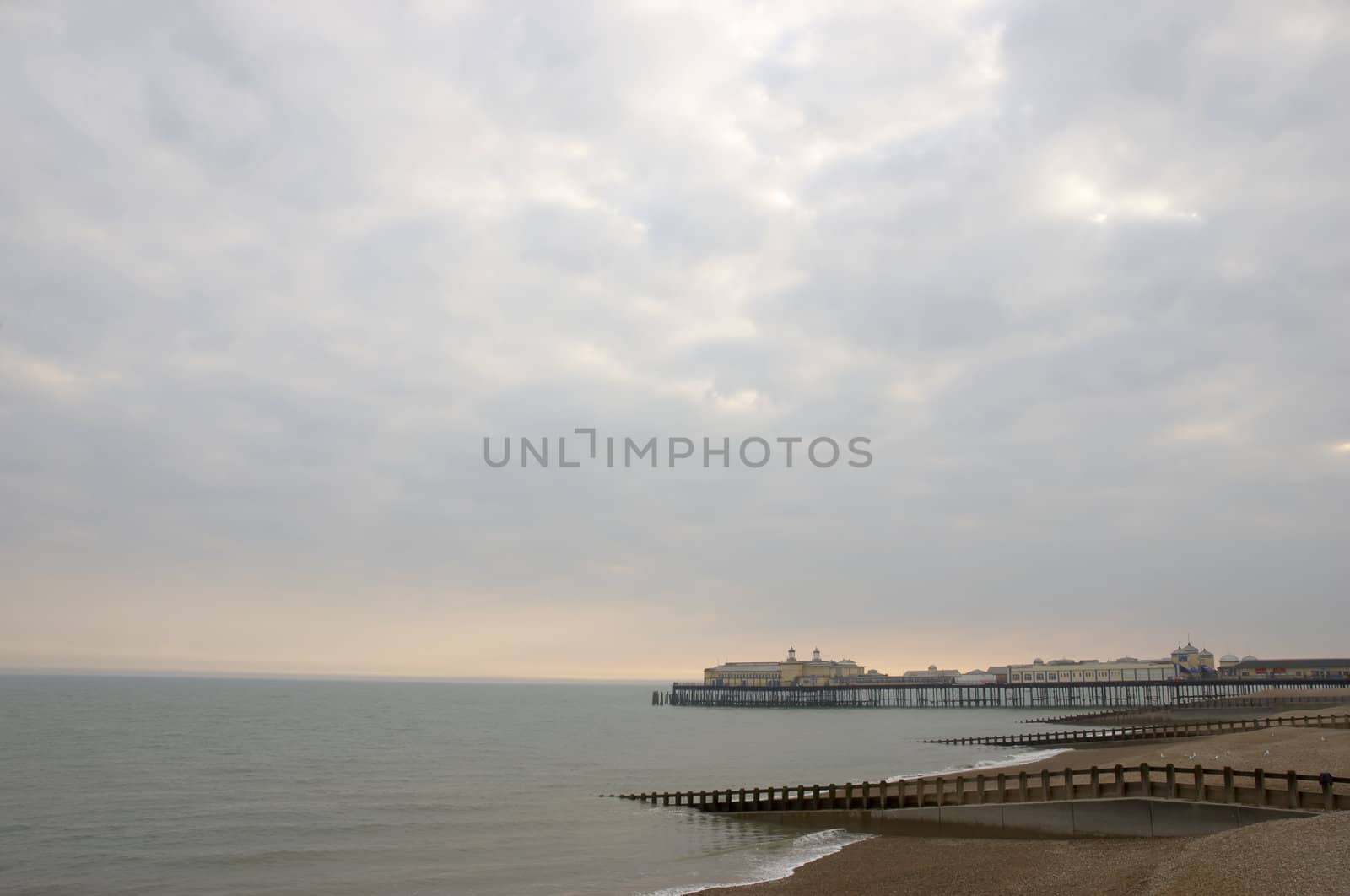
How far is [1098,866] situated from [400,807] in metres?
28.3

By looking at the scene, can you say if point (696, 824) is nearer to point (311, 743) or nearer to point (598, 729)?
point (311, 743)

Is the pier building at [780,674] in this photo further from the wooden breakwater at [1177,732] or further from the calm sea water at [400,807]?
the wooden breakwater at [1177,732]

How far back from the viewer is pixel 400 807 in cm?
3903

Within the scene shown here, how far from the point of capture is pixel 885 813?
93.2ft

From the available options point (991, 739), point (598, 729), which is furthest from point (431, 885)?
point (598, 729)

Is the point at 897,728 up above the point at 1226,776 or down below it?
below

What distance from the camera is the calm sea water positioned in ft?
85.4

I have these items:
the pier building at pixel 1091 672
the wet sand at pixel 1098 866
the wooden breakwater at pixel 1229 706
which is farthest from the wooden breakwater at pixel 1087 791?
the pier building at pixel 1091 672

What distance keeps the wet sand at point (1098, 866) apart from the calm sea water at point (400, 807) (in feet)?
8.54

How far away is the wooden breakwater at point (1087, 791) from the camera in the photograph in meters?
20.9

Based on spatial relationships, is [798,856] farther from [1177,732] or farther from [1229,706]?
[1229,706]

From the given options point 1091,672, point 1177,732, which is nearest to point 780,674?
point 1091,672

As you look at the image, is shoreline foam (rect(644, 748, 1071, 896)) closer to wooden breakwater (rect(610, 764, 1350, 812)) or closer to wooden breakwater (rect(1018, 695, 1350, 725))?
wooden breakwater (rect(610, 764, 1350, 812))

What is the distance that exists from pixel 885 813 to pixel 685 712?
112 metres
